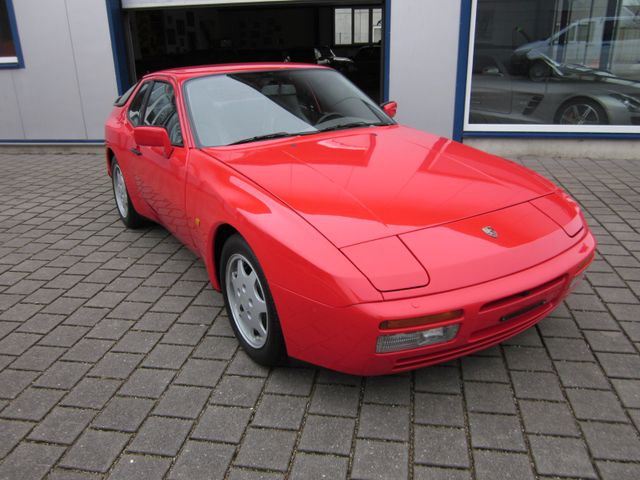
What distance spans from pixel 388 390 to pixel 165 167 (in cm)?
212

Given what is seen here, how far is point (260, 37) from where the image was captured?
24172mm

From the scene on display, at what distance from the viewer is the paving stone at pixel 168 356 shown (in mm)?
2844

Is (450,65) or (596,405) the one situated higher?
(450,65)

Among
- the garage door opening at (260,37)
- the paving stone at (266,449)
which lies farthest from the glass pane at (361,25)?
the paving stone at (266,449)

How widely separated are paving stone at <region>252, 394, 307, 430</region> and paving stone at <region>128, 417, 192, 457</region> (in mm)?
327

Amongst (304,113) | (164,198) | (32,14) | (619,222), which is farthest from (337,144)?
(32,14)

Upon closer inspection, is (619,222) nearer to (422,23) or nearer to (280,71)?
(280,71)

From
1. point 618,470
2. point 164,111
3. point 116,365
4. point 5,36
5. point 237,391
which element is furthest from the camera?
point 5,36

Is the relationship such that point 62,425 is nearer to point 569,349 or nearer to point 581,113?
point 569,349

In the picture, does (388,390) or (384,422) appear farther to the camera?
(388,390)

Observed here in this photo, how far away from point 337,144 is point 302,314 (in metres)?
1.39

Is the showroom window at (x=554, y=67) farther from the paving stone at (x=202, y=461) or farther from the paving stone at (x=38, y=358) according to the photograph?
the paving stone at (x=202, y=461)

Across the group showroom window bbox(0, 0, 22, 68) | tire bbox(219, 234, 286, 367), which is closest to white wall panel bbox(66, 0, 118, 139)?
showroom window bbox(0, 0, 22, 68)

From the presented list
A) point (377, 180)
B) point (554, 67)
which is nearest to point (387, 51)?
point (554, 67)
